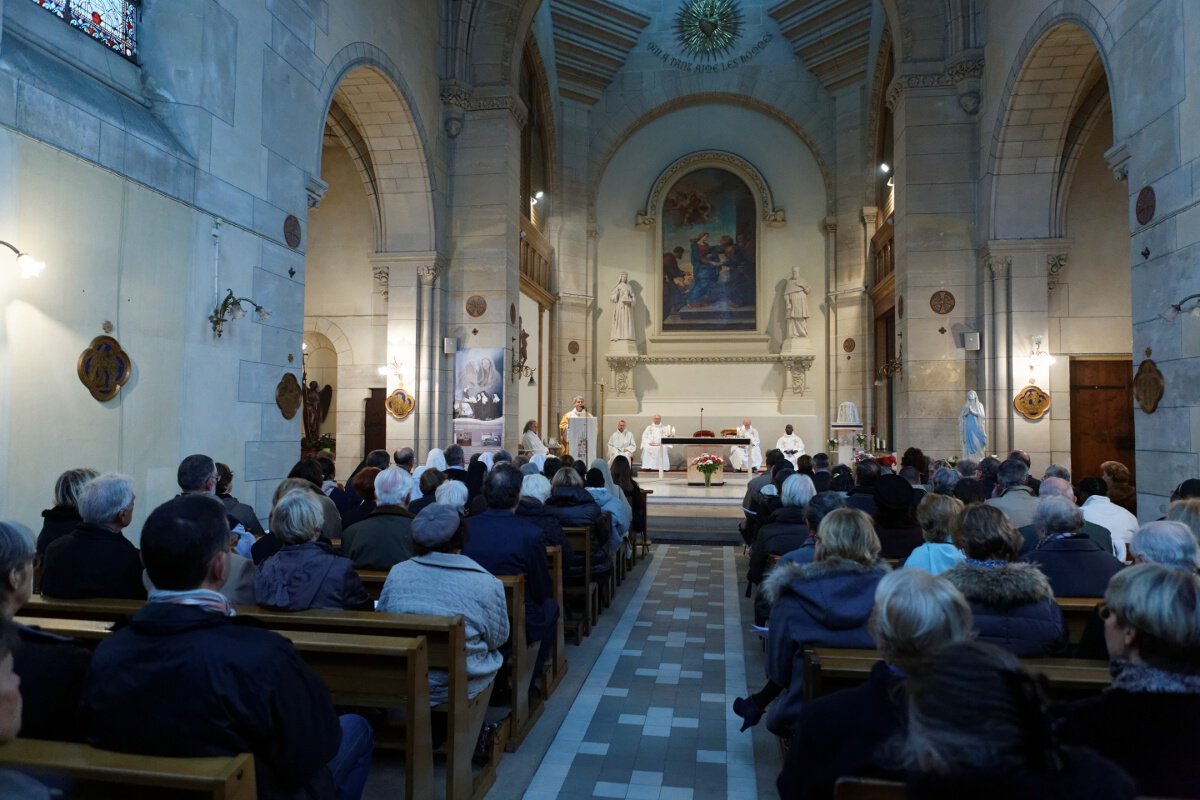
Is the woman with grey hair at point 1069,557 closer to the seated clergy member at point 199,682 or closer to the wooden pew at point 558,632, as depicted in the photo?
the wooden pew at point 558,632

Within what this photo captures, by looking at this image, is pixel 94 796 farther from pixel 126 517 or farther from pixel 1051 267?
pixel 1051 267

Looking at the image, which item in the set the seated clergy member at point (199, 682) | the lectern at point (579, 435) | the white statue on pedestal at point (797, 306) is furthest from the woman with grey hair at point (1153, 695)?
the white statue on pedestal at point (797, 306)

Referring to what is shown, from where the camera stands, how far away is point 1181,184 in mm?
6289

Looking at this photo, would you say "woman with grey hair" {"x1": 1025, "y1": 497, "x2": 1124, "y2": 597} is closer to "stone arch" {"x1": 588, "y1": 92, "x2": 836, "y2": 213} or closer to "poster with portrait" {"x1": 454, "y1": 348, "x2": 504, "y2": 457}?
"poster with portrait" {"x1": 454, "y1": 348, "x2": 504, "y2": 457}

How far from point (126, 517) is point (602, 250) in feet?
55.9

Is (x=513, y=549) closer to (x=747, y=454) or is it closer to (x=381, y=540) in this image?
(x=381, y=540)

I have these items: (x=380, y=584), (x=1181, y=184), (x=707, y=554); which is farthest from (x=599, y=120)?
(x=380, y=584)

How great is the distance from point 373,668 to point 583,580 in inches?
135

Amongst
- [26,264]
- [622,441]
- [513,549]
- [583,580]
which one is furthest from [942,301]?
[26,264]

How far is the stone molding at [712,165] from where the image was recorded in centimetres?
1920

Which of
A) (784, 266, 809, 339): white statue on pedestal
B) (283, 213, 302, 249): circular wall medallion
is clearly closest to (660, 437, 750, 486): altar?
(784, 266, 809, 339): white statue on pedestal

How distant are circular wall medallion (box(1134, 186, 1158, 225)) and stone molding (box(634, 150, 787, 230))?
A: 40.7ft

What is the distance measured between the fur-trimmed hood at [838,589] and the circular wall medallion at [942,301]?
942 cm

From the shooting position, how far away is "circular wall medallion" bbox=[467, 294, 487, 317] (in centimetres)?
1243
